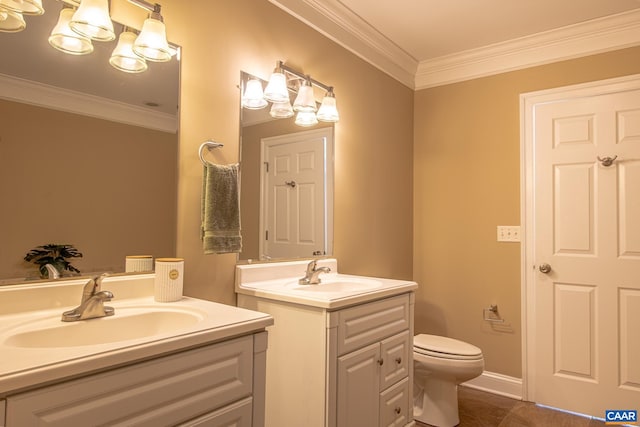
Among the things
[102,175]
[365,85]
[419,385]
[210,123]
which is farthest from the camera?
[365,85]

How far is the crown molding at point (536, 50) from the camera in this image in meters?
2.36

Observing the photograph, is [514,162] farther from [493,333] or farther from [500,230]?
[493,333]

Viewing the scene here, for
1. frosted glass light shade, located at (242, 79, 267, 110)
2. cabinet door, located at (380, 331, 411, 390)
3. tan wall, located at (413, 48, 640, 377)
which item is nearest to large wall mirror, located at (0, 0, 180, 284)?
frosted glass light shade, located at (242, 79, 267, 110)

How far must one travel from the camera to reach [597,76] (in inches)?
96.3

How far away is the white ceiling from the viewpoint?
2223 mm

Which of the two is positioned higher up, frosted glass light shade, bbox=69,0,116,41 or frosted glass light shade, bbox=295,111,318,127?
frosted glass light shade, bbox=69,0,116,41

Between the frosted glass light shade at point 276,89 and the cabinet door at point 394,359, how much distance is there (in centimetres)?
124

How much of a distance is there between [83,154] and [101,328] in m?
0.57

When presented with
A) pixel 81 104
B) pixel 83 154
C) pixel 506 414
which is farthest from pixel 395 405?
pixel 81 104

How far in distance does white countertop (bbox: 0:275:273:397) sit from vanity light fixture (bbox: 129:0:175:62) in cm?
81

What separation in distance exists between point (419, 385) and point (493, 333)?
2.32 feet

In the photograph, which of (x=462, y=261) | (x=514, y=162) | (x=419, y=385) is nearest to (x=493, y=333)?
(x=462, y=261)

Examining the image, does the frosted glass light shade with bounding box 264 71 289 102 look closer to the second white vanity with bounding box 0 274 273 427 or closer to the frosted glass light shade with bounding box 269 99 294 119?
the frosted glass light shade with bounding box 269 99 294 119

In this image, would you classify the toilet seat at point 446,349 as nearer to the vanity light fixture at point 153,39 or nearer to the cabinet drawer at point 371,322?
the cabinet drawer at point 371,322
